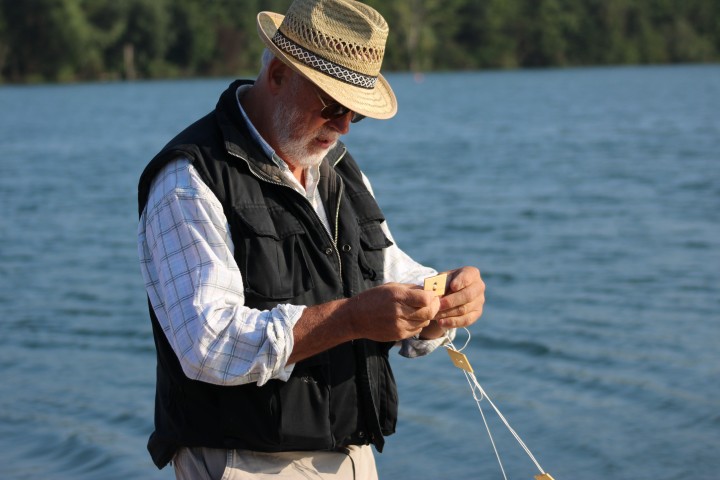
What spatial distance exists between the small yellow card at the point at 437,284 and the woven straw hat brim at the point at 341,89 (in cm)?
47

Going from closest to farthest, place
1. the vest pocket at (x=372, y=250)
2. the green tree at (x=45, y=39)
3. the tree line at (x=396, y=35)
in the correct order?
the vest pocket at (x=372, y=250)
the green tree at (x=45, y=39)
the tree line at (x=396, y=35)

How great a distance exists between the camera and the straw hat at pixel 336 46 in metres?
2.96

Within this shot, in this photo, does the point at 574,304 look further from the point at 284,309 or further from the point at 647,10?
the point at 647,10

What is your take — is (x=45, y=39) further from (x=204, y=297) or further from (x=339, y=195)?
(x=204, y=297)

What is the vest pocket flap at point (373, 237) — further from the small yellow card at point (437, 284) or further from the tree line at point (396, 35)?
the tree line at point (396, 35)

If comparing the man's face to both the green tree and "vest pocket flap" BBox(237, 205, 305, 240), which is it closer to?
"vest pocket flap" BBox(237, 205, 305, 240)

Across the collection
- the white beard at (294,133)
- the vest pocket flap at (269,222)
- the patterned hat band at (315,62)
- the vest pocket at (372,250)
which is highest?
the patterned hat band at (315,62)

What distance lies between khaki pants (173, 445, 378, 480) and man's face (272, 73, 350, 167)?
806mm

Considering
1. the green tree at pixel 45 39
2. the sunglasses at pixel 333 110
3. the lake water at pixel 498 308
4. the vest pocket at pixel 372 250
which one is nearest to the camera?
the sunglasses at pixel 333 110

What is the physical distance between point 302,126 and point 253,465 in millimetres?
923

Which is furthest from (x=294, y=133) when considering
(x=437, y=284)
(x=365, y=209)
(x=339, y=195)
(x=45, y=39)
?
(x=45, y=39)

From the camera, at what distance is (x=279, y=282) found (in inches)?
115


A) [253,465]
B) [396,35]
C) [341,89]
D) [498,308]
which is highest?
[341,89]

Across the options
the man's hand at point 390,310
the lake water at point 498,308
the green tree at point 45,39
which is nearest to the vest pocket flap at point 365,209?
the man's hand at point 390,310
